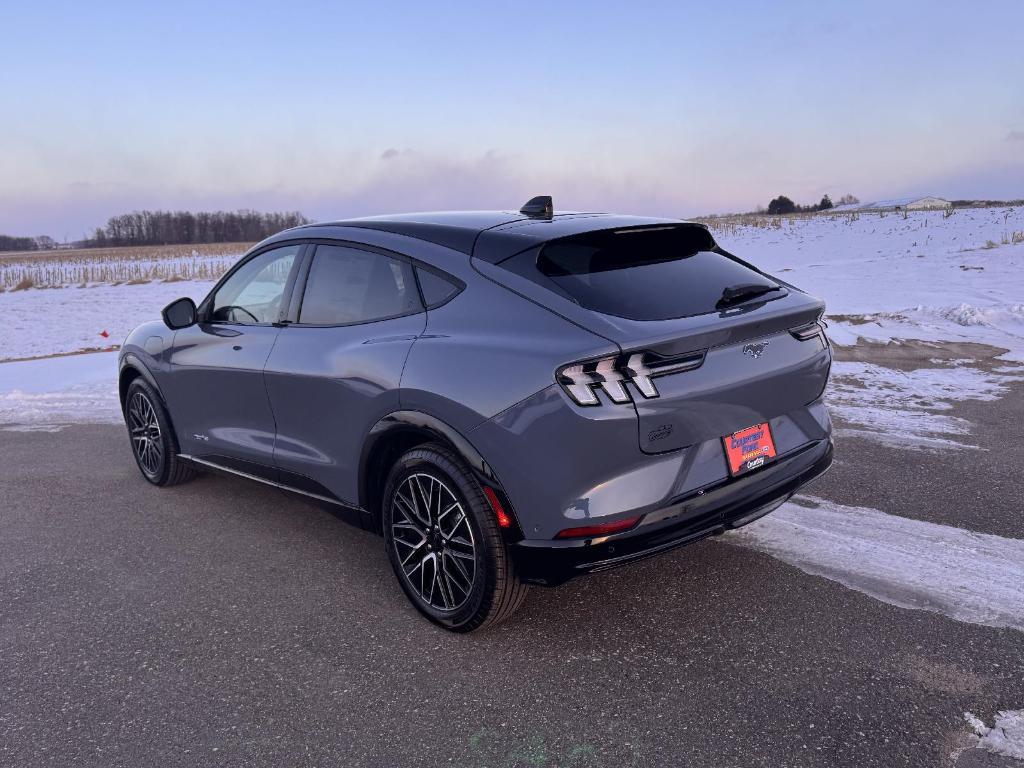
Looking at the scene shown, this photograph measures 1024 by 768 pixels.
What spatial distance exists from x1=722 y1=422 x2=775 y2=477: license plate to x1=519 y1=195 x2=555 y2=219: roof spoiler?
4.51 ft

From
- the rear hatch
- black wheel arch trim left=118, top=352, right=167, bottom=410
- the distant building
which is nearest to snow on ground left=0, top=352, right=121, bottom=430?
black wheel arch trim left=118, top=352, right=167, bottom=410

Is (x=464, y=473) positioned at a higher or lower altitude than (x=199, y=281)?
higher

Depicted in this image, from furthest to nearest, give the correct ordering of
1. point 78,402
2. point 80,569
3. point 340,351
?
point 78,402, point 80,569, point 340,351

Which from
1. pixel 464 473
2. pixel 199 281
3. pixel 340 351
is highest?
pixel 340 351

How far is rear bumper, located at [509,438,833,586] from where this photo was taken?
279cm

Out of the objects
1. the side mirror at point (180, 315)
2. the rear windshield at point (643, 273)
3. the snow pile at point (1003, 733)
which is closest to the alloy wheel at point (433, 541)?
the rear windshield at point (643, 273)

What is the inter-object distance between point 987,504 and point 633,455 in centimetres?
269

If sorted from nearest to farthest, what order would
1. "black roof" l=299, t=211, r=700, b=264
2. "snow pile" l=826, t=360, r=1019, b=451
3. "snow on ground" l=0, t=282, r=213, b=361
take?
"black roof" l=299, t=211, r=700, b=264 → "snow pile" l=826, t=360, r=1019, b=451 → "snow on ground" l=0, t=282, r=213, b=361

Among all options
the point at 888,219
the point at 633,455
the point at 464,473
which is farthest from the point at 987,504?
the point at 888,219

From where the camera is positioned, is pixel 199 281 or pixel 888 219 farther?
pixel 888 219

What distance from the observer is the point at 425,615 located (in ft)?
11.2

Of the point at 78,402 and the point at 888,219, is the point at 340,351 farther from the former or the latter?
the point at 888,219

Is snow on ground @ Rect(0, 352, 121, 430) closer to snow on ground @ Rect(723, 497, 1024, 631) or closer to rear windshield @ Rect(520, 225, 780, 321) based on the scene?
rear windshield @ Rect(520, 225, 780, 321)

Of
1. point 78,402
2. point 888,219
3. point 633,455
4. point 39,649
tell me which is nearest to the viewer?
point 633,455
